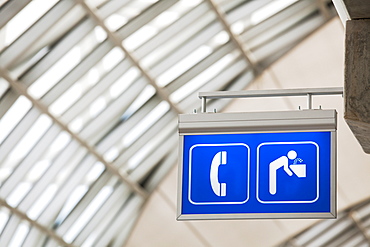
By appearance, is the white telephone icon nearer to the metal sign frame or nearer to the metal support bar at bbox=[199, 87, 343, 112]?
the metal sign frame

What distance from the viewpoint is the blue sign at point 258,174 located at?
7.19 metres

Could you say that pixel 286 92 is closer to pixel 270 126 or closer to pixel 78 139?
pixel 270 126

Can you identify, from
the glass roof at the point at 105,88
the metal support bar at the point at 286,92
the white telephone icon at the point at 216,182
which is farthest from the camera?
the glass roof at the point at 105,88

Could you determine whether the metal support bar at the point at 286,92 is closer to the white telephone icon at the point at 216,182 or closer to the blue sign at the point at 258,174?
the blue sign at the point at 258,174

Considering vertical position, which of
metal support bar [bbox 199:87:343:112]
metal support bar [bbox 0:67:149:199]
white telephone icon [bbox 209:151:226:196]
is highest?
metal support bar [bbox 0:67:149:199]

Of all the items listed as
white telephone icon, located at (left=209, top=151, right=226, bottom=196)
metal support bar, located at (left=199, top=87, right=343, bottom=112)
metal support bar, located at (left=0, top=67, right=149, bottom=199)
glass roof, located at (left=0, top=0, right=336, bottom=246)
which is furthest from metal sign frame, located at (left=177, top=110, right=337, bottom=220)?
metal support bar, located at (left=0, top=67, right=149, bottom=199)

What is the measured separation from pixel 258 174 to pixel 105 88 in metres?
11.8

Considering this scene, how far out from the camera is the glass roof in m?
16.9

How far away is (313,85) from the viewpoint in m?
21.6

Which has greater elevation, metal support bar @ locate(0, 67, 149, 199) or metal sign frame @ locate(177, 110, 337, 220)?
metal support bar @ locate(0, 67, 149, 199)

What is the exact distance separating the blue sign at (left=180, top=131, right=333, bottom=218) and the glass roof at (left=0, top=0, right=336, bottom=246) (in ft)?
27.8

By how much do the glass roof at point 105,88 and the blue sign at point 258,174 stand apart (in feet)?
27.8

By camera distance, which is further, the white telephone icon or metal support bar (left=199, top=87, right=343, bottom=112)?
metal support bar (left=199, top=87, right=343, bottom=112)

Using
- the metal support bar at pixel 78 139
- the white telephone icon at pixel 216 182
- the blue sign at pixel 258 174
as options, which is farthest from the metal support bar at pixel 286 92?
the metal support bar at pixel 78 139
